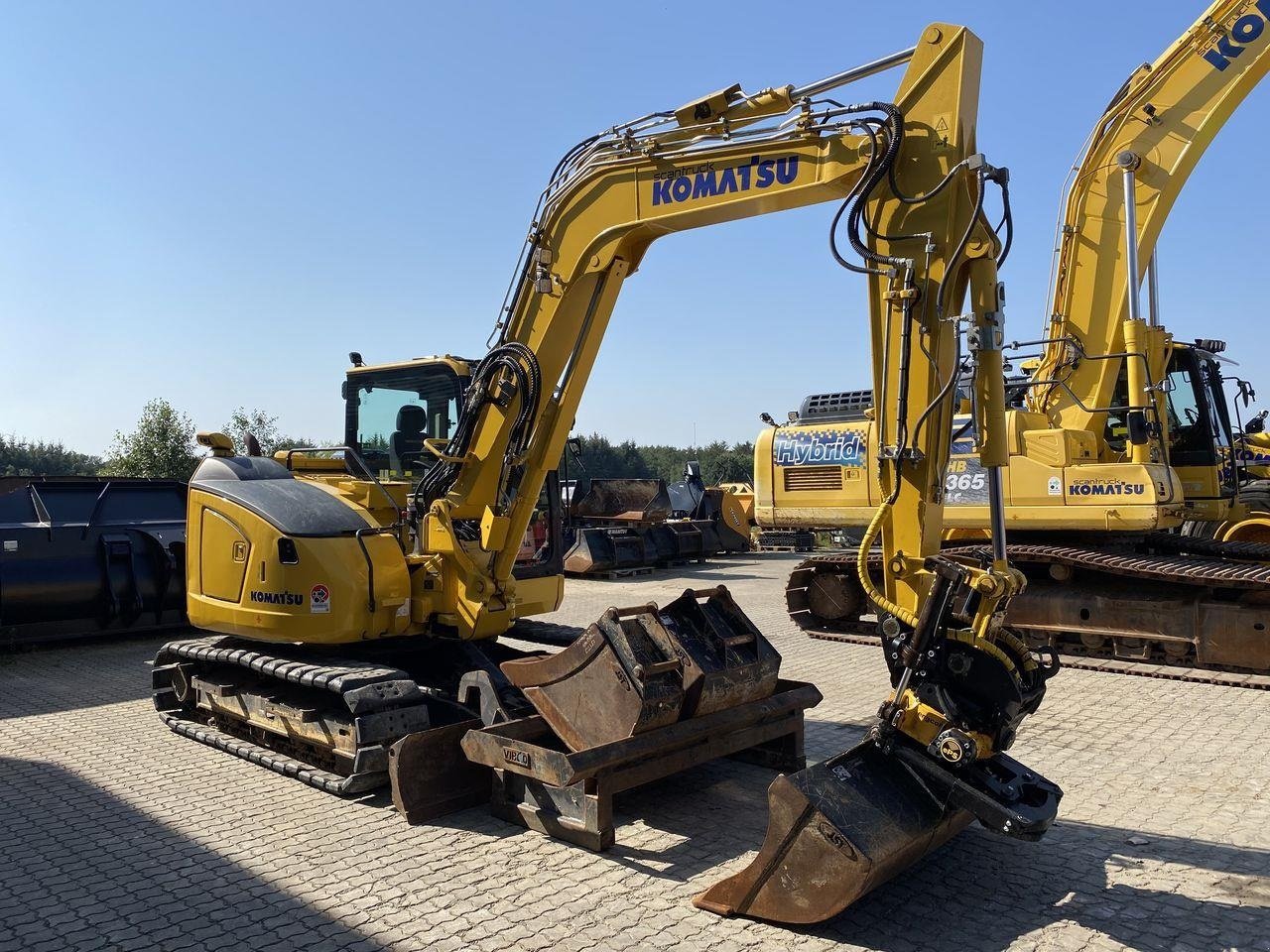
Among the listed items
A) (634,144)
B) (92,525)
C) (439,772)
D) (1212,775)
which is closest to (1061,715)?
(1212,775)

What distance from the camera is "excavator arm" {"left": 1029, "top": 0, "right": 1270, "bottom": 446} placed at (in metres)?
9.30

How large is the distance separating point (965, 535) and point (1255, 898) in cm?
618

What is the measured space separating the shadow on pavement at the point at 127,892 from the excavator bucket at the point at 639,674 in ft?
4.80

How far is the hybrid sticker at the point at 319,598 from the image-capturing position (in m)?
5.83

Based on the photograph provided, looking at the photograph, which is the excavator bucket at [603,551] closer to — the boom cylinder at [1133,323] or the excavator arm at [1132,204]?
the excavator arm at [1132,204]

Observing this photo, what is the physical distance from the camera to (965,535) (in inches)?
394

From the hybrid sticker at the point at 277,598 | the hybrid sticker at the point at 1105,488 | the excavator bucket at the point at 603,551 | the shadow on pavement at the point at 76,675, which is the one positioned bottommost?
the shadow on pavement at the point at 76,675

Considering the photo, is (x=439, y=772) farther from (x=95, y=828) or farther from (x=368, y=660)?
(x=95, y=828)

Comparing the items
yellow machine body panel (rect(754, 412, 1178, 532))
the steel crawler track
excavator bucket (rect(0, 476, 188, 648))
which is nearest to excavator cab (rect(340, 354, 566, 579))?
the steel crawler track

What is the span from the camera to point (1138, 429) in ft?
29.7

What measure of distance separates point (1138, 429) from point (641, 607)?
640 cm

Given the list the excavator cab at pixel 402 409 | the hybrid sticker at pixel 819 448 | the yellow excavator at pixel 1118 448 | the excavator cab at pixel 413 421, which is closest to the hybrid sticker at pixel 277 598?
the excavator cab at pixel 413 421

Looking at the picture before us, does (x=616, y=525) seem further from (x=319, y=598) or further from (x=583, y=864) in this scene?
(x=583, y=864)

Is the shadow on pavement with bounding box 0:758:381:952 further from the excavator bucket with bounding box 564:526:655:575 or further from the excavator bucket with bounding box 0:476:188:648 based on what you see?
the excavator bucket with bounding box 564:526:655:575
